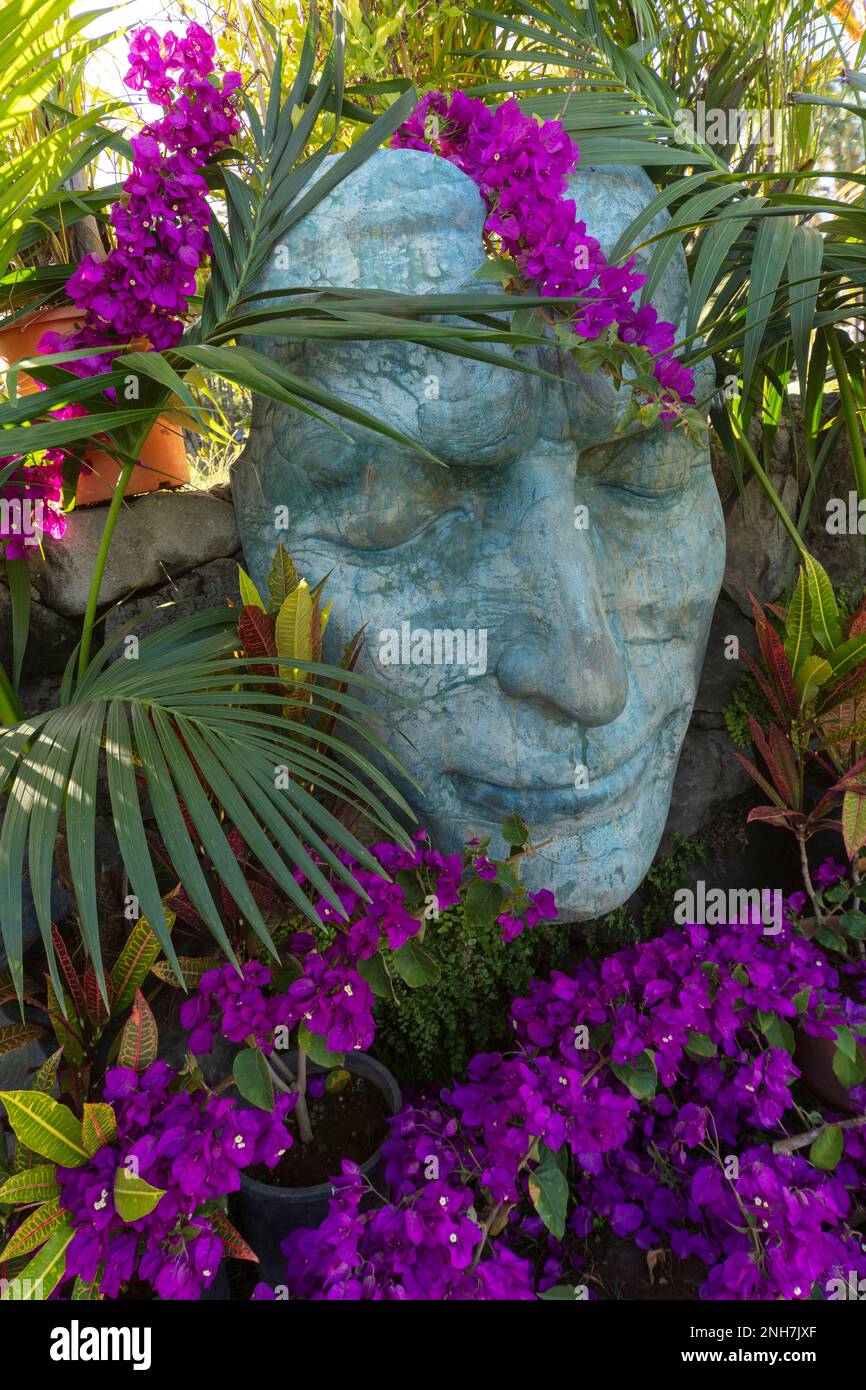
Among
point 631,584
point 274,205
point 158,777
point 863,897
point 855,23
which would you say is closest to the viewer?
point 158,777

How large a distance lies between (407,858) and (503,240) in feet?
3.24

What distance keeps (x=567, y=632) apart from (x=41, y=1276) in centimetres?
126

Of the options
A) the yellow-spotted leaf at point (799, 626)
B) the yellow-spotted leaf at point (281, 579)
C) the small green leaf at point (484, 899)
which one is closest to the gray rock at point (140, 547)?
the yellow-spotted leaf at point (281, 579)

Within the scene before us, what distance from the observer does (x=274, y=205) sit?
138 centimetres

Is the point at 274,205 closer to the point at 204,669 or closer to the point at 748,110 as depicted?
the point at 204,669

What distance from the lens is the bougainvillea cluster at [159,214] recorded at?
1366mm

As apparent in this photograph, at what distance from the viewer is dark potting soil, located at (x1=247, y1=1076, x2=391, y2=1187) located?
1.64 m

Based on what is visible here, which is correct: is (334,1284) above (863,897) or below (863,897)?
below

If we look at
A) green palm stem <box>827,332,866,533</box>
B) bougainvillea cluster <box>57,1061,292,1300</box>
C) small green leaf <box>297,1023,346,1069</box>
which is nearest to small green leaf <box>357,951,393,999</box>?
small green leaf <box>297,1023,346,1069</box>

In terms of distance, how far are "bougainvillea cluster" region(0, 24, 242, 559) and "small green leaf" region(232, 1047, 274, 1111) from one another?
1.08 metres

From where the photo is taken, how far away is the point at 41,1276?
1242mm

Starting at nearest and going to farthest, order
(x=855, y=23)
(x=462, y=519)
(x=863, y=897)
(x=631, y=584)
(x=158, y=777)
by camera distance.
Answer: (x=158, y=777) < (x=462, y=519) < (x=631, y=584) < (x=863, y=897) < (x=855, y=23)

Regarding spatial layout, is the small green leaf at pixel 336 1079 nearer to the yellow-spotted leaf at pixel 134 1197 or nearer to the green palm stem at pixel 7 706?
the yellow-spotted leaf at pixel 134 1197
